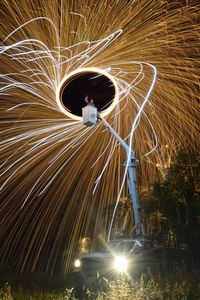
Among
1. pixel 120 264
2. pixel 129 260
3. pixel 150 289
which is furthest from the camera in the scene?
pixel 129 260

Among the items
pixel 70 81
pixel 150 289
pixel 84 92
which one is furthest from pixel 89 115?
pixel 150 289

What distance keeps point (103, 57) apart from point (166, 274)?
21.1ft

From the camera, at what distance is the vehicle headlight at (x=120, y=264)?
26.2ft

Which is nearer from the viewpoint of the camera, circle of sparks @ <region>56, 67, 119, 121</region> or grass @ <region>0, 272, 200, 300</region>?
grass @ <region>0, 272, 200, 300</region>

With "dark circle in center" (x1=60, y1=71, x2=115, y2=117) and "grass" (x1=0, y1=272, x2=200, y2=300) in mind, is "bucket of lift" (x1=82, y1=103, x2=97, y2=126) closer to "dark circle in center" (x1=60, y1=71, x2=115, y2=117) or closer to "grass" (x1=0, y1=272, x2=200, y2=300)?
"dark circle in center" (x1=60, y1=71, x2=115, y2=117)

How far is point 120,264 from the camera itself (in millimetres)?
8125

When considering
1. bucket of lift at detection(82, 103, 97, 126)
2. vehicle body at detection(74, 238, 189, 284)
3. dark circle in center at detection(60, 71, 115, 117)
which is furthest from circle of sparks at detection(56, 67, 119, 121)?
vehicle body at detection(74, 238, 189, 284)

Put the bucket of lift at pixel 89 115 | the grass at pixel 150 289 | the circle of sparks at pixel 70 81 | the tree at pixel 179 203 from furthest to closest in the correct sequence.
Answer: the circle of sparks at pixel 70 81 → the tree at pixel 179 203 → the bucket of lift at pixel 89 115 → the grass at pixel 150 289

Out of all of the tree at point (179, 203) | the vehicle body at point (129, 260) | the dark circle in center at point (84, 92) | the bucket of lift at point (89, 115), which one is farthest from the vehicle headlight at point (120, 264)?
the dark circle in center at point (84, 92)

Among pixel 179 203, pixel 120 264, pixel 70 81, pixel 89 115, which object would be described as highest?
pixel 70 81

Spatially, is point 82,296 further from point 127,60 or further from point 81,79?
point 127,60

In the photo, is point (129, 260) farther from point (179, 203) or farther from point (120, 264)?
point (179, 203)

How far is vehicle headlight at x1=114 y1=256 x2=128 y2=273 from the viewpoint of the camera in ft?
26.2

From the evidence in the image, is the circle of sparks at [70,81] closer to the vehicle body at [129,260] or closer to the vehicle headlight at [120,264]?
the vehicle body at [129,260]
